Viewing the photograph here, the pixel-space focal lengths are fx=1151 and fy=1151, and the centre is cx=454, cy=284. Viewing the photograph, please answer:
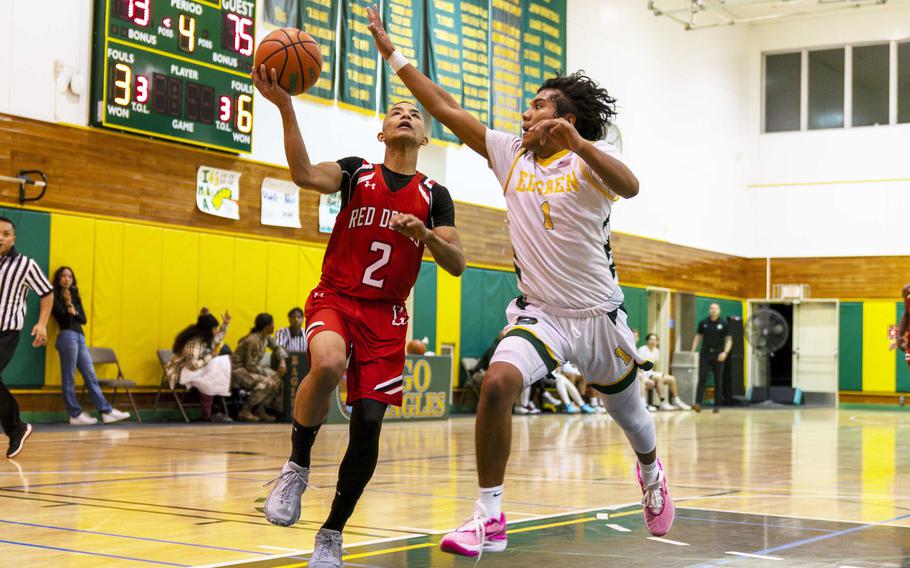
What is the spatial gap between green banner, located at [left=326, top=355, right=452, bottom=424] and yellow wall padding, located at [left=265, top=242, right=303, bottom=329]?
78.9 inches

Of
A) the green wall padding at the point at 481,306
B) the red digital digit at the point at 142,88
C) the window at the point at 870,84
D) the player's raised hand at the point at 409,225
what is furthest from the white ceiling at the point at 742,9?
the player's raised hand at the point at 409,225

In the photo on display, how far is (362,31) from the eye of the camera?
1806cm

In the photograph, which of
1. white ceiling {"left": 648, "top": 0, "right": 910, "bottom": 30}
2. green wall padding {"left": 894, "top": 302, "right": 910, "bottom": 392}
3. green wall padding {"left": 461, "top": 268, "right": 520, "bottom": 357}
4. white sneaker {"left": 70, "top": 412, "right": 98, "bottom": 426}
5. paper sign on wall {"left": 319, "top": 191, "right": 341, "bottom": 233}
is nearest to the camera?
white sneaker {"left": 70, "top": 412, "right": 98, "bottom": 426}

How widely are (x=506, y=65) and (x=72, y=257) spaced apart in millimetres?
9319

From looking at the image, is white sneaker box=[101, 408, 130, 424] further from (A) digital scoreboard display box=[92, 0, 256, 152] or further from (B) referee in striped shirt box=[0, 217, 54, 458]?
(B) referee in striped shirt box=[0, 217, 54, 458]

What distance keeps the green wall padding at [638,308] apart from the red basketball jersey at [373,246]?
19728 mm

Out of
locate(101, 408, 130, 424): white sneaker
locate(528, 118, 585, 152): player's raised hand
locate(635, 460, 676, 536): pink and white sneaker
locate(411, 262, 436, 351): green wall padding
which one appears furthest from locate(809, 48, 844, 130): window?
locate(528, 118, 585, 152): player's raised hand

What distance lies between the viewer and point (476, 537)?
447 centimetres

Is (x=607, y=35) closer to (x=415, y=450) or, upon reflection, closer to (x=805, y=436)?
(x=805, y=436)

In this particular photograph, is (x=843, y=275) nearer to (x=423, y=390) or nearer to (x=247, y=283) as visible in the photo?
(x=423, y=390)

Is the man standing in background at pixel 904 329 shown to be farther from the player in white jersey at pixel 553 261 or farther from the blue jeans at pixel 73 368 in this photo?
the blue jeans at pixel 73 368

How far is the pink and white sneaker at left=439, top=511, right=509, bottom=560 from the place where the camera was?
4.41 meters

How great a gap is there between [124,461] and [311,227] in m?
8.76

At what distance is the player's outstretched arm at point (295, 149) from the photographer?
482cm
